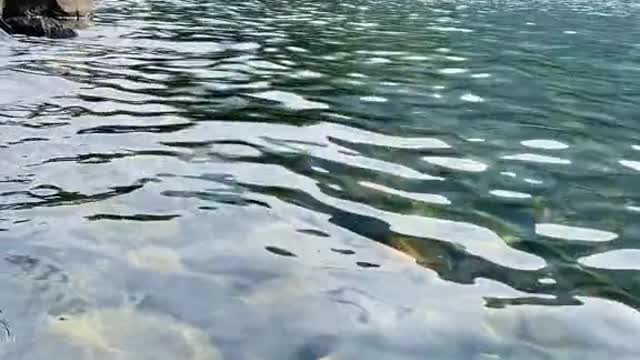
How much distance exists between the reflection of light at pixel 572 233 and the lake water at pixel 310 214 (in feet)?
0.10

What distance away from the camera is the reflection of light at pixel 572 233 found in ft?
25.7

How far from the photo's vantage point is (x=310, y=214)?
820 cm

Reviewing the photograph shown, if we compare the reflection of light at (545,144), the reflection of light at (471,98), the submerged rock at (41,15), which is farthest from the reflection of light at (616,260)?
the submerged rock at (41,15)

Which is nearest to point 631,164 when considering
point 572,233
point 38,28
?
point 572,233

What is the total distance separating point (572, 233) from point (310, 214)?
8.13 feet

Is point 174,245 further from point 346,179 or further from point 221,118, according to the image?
point 221,118

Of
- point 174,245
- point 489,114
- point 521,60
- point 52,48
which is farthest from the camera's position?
point 521,60

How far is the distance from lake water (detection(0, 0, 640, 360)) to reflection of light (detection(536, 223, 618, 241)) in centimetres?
3

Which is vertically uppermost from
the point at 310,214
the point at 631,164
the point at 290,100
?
the point at 310,214

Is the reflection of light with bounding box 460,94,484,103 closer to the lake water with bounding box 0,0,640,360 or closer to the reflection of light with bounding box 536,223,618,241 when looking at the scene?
the lake water with bounding box 0,0,640,360

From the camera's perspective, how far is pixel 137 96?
14.0 metres

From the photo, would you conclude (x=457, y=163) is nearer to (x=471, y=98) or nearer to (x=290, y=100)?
(x=290, y=100)

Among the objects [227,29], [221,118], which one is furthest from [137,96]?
[227,29]

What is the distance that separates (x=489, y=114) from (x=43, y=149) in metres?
7.28
